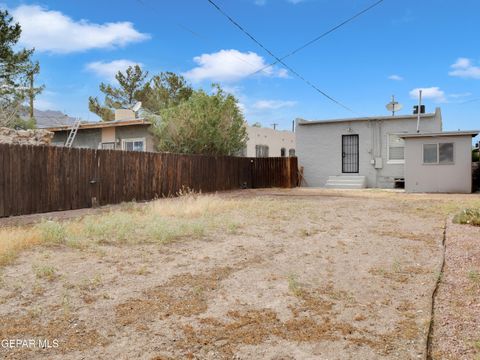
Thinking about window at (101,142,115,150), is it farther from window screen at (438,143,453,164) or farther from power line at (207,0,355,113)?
window screen at (438,143,453,164)

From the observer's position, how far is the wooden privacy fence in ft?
32.0

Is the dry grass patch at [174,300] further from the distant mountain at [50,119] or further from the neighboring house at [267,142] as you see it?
the distant mountain at [50,119]

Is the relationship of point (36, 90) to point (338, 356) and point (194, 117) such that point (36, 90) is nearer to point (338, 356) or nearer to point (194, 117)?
point (194, 117)

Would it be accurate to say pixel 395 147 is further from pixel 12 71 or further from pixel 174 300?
pixel 12 71

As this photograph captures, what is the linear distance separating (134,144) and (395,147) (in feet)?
43.0

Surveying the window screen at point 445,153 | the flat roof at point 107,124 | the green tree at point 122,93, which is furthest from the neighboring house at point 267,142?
the green tree at point 122,93

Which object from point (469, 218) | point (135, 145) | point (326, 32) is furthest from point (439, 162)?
point (135, 145)

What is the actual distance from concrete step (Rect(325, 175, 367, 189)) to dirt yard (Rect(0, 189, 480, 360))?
12.8 meters

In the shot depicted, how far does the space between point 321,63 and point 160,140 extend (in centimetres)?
937

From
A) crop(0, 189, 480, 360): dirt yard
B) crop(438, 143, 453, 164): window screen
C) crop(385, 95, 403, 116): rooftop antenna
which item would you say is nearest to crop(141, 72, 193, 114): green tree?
crop(385, 95, 403, 116): rooftop antenna

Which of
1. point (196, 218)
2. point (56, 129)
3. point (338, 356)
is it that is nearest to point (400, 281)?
point (338, 356)

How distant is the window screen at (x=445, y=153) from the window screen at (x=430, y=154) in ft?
0.63

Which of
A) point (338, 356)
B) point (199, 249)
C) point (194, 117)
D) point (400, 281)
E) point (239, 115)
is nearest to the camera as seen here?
point (338, 356)

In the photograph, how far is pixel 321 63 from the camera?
70.6 ft
